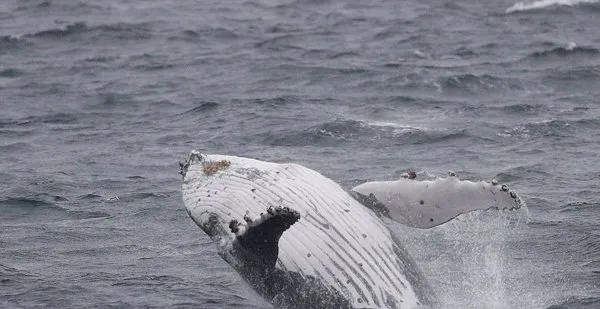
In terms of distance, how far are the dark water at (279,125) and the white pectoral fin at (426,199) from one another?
141 cm

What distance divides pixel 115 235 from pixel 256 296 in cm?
539

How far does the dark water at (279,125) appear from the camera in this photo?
20.1m

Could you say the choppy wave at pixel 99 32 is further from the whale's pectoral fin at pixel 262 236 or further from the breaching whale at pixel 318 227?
the whale's pectoral fin at pixel 262 236

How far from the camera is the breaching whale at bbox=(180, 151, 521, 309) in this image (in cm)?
1597

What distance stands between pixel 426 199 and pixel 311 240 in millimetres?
1800

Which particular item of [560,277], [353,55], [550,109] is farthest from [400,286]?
[353,55]

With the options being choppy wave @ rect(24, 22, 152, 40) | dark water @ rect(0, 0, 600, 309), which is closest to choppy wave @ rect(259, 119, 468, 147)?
dark water @ rect(0, 0, 600, 309)

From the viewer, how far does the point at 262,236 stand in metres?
15.4

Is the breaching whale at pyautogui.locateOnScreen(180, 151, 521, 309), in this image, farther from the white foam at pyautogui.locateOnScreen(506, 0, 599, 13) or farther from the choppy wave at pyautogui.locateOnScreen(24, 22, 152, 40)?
the white foam at pyautogui.locateOnScreen(506, 0, 599, 13)

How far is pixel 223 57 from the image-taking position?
39.6m

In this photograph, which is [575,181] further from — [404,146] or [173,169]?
[173,169]

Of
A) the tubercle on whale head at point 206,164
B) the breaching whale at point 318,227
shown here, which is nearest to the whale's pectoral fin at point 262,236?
the breaching whale at point 318,227

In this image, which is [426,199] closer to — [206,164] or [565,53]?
[206,164]

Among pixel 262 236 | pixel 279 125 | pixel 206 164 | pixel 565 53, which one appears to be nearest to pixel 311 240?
pixel 262 236
